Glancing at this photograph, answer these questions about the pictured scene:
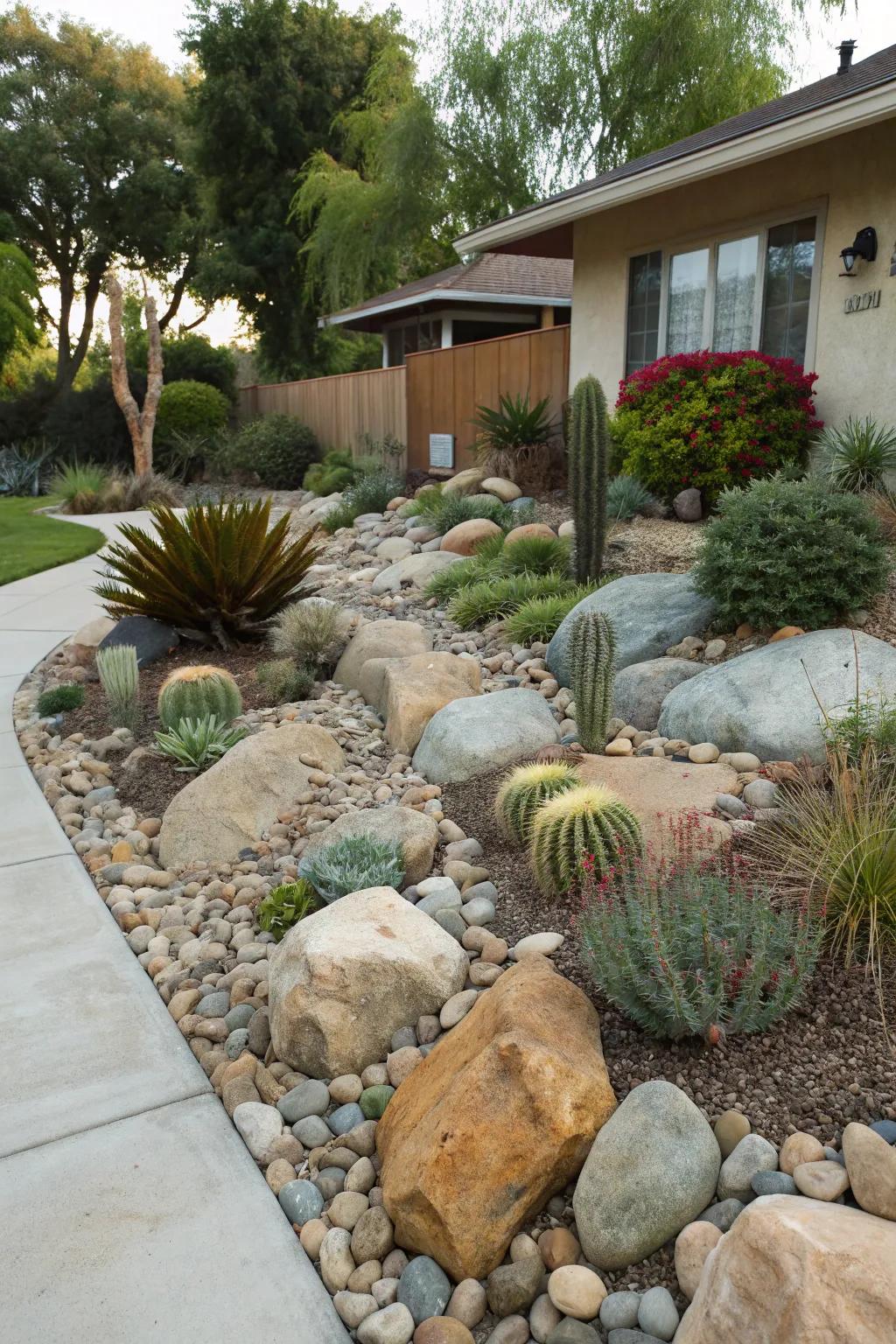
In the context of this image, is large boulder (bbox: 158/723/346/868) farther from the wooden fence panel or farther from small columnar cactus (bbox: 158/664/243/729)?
the wooden fence panel

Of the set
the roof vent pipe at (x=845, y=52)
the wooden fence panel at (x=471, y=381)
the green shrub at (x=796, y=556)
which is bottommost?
the green shrub at (x=796, y=556)

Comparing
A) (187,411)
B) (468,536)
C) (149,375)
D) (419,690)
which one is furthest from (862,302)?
(187,411)

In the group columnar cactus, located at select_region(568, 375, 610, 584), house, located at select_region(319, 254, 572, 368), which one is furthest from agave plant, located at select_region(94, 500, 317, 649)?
house, located at select_region(319, 254, 572, 368)

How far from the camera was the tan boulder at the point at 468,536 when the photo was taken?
10.7 metres

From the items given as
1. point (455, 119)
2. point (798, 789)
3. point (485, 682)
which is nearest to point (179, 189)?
point (455, 119)

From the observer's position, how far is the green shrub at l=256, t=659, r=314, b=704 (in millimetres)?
6832

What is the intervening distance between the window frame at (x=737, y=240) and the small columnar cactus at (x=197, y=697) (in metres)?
7.32

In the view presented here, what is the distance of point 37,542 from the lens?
566 inches

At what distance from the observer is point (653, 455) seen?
10.4 m

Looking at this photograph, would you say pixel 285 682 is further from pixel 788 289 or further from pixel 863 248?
pixel 788 289

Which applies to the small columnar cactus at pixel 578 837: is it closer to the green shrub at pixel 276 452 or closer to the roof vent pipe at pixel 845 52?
the roof vent pipe at pixel 845 52

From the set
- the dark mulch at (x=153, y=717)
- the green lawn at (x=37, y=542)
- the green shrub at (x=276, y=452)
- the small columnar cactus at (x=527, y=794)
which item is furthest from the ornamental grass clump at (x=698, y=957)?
the green shrub at (x=276, y=452)

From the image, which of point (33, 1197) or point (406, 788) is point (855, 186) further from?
point (33, 1197)

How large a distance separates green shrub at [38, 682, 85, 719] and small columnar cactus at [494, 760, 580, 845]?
3.84 metres
